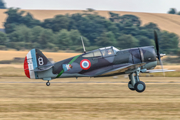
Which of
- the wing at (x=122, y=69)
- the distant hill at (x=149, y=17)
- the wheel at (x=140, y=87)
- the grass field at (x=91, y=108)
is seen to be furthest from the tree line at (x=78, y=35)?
the grass field at (x=91, y=108)

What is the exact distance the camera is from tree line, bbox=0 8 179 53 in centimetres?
6234

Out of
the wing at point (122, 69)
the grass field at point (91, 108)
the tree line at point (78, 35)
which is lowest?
the grass field at point (91, 108)

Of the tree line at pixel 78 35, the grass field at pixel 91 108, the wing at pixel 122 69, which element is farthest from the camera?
the tree line at pixel 78 35

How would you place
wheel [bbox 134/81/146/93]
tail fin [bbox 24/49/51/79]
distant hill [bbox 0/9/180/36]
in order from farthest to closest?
1. distant hill [bbox 0/9/180/36]
2. tail fin [bbox 24/49/51/79]
3. wheel [bbox 134/81/146/93]

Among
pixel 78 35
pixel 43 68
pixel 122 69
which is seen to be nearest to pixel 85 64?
pixel 122 69

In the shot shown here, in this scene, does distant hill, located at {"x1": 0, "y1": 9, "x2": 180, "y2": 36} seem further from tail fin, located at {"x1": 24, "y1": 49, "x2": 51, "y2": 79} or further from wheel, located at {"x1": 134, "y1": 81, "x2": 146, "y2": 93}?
tail fin, located at {"x1": 24, "y1": 49, "x2": 51, "y2": 79}

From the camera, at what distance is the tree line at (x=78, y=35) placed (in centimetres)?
6234

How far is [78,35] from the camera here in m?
70.0

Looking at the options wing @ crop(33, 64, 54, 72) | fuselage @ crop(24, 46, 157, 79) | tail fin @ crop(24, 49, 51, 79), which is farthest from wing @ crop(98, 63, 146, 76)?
tail fin @ crop(24, 49, 51, 79)

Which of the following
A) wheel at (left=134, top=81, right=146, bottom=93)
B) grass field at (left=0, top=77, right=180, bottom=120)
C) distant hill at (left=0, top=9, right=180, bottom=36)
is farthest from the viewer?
distant hill at (left=0, top=9, right=180, bottom=36)

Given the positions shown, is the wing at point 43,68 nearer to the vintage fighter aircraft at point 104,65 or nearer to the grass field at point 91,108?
the vintage fighter aircraft at point 104,65

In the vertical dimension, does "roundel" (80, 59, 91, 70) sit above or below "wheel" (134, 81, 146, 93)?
above

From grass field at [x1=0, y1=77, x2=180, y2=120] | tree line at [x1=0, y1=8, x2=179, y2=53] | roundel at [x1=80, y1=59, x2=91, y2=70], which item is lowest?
grass field at [x1=0, y1=77, x2=180, y2=120]

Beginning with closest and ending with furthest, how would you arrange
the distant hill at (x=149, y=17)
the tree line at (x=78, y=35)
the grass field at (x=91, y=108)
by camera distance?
the grass field at (x=91, y=108)
the tree line at (x=78, y=35)
the distant hill at (x=149, y=17)
